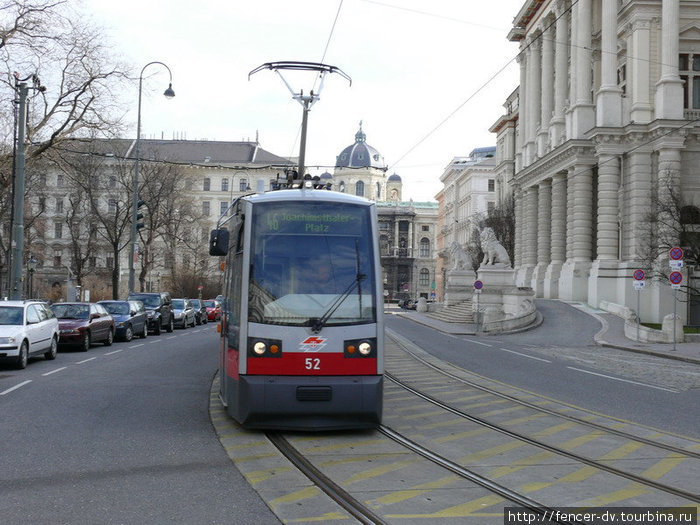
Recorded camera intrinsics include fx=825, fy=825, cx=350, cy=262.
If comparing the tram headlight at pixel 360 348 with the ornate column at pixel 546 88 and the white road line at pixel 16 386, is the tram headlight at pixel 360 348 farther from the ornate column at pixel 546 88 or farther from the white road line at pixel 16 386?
the ornate column at pixel 546 88

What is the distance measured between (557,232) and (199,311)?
78.8 ft

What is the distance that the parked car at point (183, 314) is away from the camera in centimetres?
4266

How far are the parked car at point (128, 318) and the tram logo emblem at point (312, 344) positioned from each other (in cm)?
2198

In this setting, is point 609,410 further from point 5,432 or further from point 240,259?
point 5,432

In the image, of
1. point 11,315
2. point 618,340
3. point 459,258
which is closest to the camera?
point 11,315

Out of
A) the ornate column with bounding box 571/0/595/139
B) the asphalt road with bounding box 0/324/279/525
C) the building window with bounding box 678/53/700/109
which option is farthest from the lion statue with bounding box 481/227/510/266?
the asphalt road with bounding box 0/324/279/525

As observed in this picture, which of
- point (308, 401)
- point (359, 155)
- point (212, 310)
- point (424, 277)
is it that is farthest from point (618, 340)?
point (359, 155)

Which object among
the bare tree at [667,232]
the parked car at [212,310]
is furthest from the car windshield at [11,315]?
the parked car at [212,310]

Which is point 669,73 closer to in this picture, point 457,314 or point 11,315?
point 457,314

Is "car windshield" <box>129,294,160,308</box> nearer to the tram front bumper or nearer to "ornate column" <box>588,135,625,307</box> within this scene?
"ornate column" <box>588,135,625,307</box>

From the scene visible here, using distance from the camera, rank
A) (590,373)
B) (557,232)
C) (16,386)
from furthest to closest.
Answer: (557,232), (590,373), (16,386)

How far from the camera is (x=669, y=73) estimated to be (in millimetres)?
44812

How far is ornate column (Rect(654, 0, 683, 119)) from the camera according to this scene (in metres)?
44.7

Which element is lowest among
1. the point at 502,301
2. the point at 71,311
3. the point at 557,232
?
the point at 502,301
